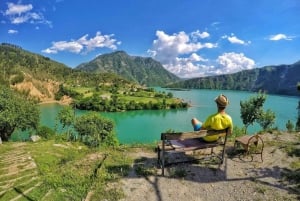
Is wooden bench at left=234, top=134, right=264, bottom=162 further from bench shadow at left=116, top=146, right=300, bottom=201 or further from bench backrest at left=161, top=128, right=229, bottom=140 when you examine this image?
bench backrest at left=161, top=128, right=229, bottom=140

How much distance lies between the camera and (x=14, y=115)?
1545 inches

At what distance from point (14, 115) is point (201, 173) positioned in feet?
123

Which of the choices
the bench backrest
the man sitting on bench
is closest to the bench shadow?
the bench backrest

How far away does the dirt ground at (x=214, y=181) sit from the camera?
257 inches

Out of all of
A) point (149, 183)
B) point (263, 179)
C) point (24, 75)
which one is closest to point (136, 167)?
point (149, 183)

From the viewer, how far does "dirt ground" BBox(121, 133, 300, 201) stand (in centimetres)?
654

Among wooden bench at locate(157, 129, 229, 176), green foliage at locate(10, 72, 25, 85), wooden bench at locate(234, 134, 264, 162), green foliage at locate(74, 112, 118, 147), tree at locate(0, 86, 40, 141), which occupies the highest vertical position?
green foliage at locate(10, 72, 25, 85)

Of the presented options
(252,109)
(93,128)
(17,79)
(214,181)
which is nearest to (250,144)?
(214,181)

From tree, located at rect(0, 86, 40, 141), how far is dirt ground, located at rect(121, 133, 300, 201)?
3447 cm

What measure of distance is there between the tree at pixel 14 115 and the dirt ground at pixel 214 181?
34468 millimetres

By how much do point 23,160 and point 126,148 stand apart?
5.01 m

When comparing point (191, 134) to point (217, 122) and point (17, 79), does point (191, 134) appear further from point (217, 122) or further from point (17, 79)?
point (17, 79)

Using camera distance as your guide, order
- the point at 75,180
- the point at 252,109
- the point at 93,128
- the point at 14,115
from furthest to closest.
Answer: the point at 93,128, the point at 14,115, the point at 252,109, the point at 75,180

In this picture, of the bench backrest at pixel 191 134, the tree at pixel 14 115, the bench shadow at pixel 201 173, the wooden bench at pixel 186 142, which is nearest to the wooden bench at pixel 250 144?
the bench shadow at pixel 201 173
